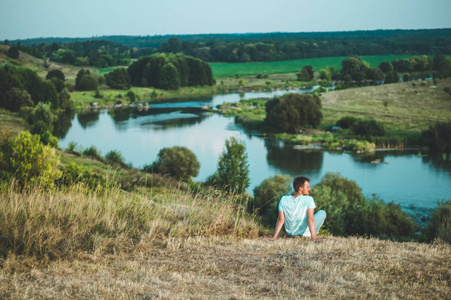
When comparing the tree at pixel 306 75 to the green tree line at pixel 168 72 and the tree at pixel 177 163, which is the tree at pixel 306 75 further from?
the tree at pixel 177 163

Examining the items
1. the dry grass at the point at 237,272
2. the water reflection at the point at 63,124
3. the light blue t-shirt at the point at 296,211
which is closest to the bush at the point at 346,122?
the water reflection at the point at 63,124

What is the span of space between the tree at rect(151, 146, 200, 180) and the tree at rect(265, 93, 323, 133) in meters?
24.9

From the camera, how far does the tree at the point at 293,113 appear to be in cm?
6109

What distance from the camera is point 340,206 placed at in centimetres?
2538

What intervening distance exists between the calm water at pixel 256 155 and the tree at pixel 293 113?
457 centimetres

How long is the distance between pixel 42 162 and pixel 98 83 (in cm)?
9474

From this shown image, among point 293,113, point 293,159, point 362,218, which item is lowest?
point 293,159

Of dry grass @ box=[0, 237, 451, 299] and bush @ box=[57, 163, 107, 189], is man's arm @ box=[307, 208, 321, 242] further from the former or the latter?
bush @ box=[57, 163, 107, 189]

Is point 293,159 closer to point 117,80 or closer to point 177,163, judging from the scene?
point 177,163

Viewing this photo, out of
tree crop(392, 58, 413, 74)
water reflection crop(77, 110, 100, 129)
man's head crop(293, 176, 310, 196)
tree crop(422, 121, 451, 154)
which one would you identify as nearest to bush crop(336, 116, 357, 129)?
tree crop(422, 121, 451, 154)

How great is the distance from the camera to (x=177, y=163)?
3794 cm

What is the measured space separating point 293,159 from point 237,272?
139ft

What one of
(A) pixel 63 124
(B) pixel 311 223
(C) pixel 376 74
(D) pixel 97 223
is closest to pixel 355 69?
(C) pixel 376 74

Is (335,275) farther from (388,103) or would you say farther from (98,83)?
(98,83)
